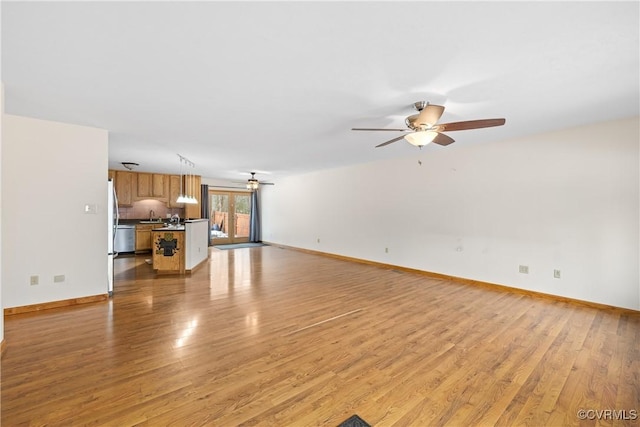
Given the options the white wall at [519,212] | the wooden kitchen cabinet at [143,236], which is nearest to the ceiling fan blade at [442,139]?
the white wall at [519,212]

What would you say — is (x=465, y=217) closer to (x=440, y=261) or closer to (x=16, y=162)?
(x=440, y=261)

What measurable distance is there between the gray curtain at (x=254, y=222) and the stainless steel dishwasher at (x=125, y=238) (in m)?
4.00

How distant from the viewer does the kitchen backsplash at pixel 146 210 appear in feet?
26.1

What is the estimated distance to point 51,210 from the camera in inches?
136

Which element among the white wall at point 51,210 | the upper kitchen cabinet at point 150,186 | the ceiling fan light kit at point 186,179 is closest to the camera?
the white wall at point 51,210

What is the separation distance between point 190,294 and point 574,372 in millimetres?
4587

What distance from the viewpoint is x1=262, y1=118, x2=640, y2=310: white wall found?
3512 mm

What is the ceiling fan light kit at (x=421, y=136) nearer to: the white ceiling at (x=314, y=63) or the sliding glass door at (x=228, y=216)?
the white ceiling at (x=314, y=63)

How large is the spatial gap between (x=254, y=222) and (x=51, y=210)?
713 cm

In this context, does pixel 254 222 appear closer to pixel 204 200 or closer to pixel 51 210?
pixel 204 200

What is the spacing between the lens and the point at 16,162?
129 inches

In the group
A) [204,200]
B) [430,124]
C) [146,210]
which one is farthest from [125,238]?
[430,124]

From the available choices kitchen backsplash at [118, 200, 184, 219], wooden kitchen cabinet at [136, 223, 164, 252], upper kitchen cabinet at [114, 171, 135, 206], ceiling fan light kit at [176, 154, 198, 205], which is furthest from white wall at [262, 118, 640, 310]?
upper kitchen cabinet at [114, 171, 135, 206]

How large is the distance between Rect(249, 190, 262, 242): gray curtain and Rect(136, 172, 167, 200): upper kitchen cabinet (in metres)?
3.20
